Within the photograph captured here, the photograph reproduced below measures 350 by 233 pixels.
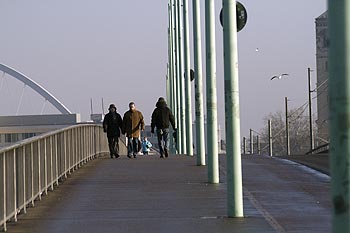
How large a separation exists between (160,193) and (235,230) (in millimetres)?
5987

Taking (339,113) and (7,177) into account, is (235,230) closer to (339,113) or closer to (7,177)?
(7,177)

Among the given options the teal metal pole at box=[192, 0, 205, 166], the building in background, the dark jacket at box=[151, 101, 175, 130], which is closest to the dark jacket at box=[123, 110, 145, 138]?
the dark jacket at box=[151, 101, 175, 130]

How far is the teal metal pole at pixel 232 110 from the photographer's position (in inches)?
607

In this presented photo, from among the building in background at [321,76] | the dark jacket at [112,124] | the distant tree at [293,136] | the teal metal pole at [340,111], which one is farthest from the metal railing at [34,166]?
the distant tree at [293,136]

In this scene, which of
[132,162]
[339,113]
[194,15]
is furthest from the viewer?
[132,162]

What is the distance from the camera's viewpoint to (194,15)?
2858 cm

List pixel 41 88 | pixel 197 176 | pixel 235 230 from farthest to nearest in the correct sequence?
pixel 41 88
pixel 197 176
pixel 235 230

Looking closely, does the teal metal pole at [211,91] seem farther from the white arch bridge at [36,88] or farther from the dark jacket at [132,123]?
the white arch bridge at [36,88]

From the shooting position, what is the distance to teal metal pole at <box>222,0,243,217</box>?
15.4 meters

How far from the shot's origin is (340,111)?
24.5 feet

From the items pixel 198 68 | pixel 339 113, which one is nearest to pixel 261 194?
pixel 198 68

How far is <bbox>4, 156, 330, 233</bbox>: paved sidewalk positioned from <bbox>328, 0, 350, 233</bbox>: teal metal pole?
20.6 ft

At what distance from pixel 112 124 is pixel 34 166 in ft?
56.6

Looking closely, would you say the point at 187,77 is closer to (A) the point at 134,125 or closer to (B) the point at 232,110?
(A) the point at 134,125
